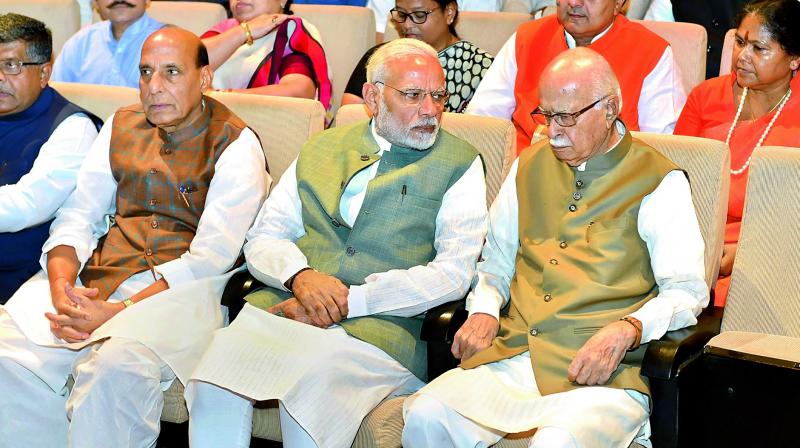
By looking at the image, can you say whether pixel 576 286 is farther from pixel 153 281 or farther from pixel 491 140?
pixel 153 281

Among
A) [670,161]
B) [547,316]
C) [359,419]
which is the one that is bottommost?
[359,419]

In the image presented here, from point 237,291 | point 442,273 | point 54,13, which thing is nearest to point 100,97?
point 237,291

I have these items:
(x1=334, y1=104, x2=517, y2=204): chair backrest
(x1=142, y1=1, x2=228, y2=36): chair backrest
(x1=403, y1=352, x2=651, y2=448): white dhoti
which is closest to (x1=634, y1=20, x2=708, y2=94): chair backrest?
(x1=334, y1=104, x2=517, y2=204): chair backrest

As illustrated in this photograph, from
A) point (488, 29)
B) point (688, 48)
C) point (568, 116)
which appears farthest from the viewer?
point (488, 29)

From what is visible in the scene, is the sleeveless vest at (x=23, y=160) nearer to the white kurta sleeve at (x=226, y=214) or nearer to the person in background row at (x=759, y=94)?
the white kurta sleeve at (x=226, y=214)

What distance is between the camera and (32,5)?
5047 mm

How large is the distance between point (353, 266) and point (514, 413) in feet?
2.16

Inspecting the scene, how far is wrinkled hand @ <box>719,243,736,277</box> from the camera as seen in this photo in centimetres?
308

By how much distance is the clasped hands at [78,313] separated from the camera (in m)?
2.96

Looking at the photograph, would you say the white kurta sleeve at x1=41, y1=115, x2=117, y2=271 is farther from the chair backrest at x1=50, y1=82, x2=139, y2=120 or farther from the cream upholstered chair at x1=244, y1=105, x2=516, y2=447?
the cream upholstered chair at x1=244, y1=105, x2=516, y2=447

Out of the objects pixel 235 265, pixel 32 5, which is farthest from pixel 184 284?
pixel 32 5

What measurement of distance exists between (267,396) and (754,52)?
6.01 feet

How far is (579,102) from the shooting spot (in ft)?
8.86

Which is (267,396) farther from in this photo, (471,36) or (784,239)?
(471,36)
